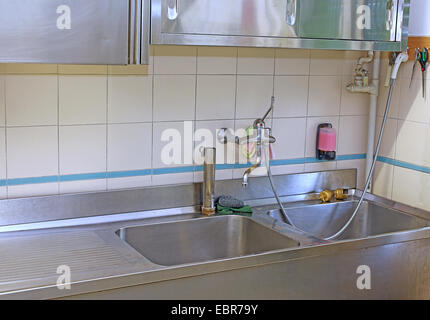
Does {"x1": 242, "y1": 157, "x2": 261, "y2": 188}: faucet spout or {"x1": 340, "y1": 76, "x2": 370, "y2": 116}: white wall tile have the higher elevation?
{"x1": 340, "y1": 76, "x2": 370, "y2": 116}: white wall tile

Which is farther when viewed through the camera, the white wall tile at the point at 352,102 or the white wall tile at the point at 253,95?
the white wall tile at the point at 352,102

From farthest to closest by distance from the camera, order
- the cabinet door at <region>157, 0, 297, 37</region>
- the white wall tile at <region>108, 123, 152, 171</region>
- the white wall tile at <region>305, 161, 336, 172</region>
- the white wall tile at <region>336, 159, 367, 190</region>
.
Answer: the white wall tile at <region>336, 159, 367, 190</region> → the white wall tile at <region>305, 161, 336, 172</region> → the white wall tile at <region>108, 123, 152, 171</region> → the cabinet door at <region>157, 0, 297, 37</region>

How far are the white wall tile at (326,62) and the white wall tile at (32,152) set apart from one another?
3.51ft

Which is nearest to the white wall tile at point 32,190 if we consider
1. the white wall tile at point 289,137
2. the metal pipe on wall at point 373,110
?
the white wall tile at point 289,137

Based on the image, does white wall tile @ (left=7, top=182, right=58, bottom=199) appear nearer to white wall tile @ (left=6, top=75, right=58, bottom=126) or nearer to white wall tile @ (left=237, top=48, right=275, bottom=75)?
white wall tile @ (left=6, top=75, right=58, bottom=126)

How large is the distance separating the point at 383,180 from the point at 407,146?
0.20 m

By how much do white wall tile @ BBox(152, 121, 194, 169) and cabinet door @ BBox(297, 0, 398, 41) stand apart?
56 centimetres

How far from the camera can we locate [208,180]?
2420 millimetres

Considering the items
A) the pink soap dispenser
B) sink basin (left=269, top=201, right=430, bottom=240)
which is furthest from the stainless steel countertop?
the pink soap dispenser

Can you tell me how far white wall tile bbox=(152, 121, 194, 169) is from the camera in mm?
2400

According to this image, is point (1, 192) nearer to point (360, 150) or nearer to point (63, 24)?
point (63, 24)

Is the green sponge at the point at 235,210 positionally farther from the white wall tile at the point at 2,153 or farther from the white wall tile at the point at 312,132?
the white wall tile at the point at 2,153

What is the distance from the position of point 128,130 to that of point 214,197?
15.9 inches

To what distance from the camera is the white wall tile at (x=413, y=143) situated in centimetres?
262
